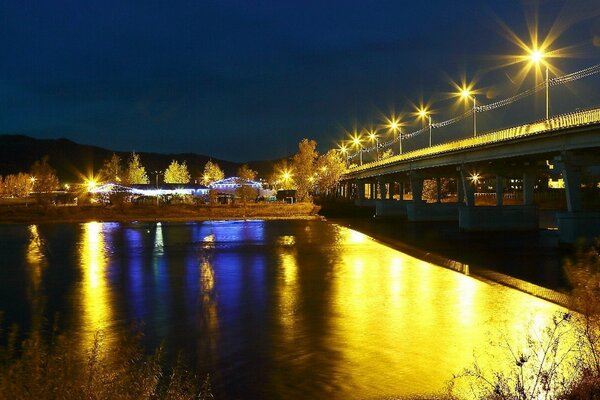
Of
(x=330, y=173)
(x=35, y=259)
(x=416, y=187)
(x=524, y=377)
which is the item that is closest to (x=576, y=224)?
(x=35, y=259)

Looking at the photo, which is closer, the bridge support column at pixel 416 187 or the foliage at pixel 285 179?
the bridge support column at pixel 416 187

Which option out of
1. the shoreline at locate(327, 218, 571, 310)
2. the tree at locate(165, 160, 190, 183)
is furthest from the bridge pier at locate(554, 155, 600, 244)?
the tree at locate(165, 160, 190, 183)

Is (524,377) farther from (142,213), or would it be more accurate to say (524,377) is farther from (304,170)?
(304,170)

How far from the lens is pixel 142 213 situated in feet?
263

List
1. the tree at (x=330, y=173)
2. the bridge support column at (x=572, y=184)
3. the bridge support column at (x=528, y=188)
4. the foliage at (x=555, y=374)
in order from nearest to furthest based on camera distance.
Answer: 1. the foliage at (x=555, y=374)
2. the bridge support column at (x=572, y=184)
3. the bridge support column at (x=528, y=188)
4. the tree at (x=330, y=173)

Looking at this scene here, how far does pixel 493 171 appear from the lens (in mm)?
67938

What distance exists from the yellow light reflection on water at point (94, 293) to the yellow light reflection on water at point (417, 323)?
6062 millimetres

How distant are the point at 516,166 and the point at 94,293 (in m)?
53.2

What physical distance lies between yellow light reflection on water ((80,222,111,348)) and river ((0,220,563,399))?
62 millimetres

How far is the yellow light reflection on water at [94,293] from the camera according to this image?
16625mm

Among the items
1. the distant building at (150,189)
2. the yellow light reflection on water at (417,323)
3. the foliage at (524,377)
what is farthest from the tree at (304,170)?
the foliage at (524,377)

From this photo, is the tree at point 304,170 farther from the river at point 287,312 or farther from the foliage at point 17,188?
the river at point 287,312

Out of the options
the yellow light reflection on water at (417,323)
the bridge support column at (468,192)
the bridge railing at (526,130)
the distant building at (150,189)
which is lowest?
the yellow light reflection on water at (417,323)

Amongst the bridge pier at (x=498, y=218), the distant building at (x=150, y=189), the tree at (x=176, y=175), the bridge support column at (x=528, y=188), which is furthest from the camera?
the tree at (x=176, y=175)
